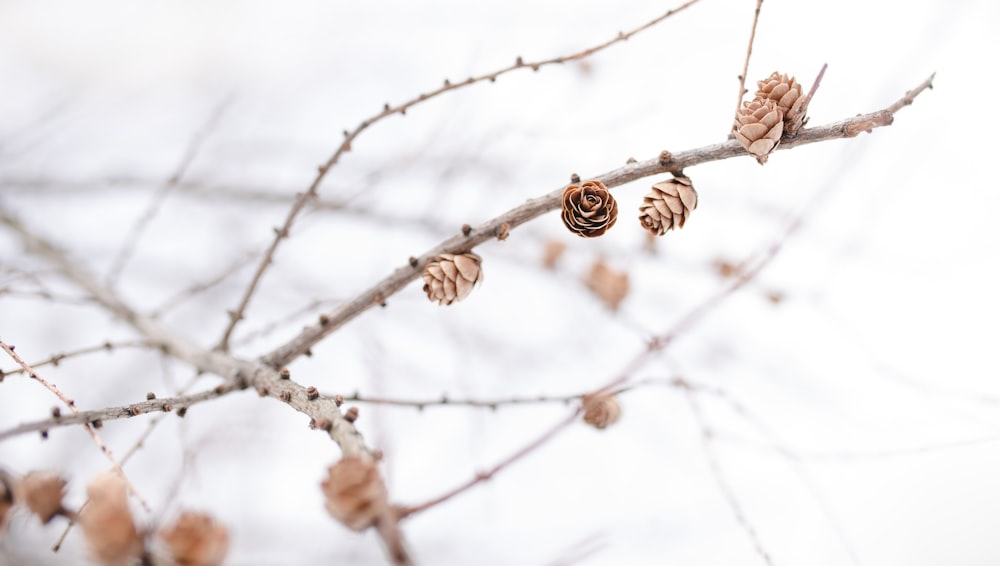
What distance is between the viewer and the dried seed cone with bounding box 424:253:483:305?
32cm

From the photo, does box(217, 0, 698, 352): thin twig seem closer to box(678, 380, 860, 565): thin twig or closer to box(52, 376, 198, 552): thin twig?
box(52, 376, 198, 552): thin twig

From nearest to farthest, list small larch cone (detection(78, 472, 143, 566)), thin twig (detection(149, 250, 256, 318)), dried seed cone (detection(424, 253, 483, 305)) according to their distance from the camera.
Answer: small larch cone (detection(78, 472, 143, 566)), dried seed cone (detection(424, 253, 483, 305)), thin twig (detection(149, 250, 256, 318))

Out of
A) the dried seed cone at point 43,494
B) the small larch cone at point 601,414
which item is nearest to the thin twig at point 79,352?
the dried seed cone at point 43,494

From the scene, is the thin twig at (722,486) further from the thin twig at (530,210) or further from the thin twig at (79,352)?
the thin twig at (79,352)

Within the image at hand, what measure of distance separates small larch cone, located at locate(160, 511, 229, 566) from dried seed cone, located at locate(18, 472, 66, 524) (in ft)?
0.24

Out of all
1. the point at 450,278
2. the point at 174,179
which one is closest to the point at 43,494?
the point at 450,278

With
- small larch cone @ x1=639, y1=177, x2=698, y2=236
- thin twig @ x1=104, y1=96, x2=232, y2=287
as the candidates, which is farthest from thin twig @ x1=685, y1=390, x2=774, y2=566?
thin twig @ x1=104, y1=96, x2=232, y2=287

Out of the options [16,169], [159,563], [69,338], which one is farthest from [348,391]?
[159,563]

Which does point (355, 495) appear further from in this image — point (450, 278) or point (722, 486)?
point (722, 486)

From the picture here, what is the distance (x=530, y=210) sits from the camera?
13.0 inches

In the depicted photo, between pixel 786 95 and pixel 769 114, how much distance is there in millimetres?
13

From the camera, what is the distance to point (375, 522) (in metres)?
0.23

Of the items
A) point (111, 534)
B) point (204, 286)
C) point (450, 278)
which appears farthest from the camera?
point (204, 286)

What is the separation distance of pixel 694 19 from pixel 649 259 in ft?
1.56
